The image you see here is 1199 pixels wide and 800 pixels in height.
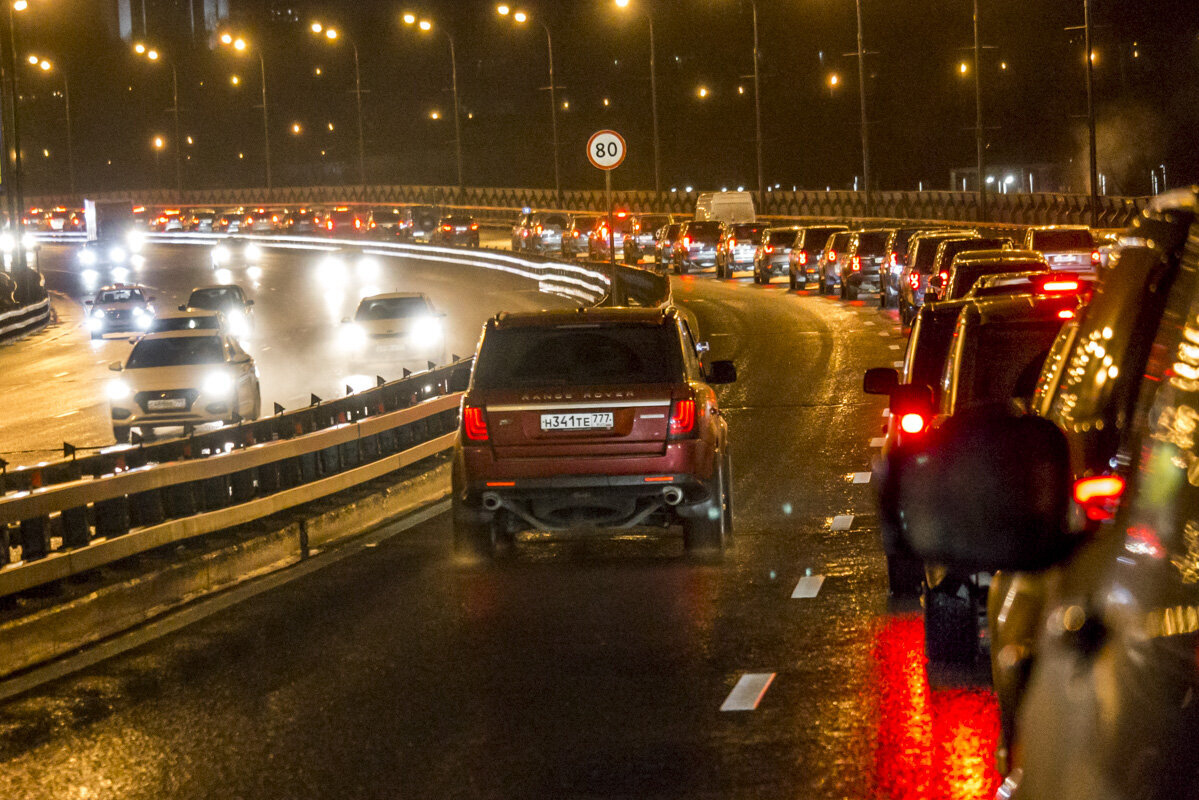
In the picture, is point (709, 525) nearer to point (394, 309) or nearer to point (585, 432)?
point (585, 432)

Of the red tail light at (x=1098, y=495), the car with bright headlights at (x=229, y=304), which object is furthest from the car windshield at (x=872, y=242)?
the red tail light at (x=1098, y=495)

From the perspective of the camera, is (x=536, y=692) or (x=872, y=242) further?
(x=872, y=242)

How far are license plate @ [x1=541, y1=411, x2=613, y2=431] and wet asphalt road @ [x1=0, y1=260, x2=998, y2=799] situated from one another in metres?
0.94

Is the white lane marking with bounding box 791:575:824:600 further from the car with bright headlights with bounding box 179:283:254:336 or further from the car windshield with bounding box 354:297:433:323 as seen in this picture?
the car with bright headlights with bounding box 179:283:254:336

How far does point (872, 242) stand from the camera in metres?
42.2

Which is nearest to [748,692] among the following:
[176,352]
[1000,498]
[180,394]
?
[1000,498]

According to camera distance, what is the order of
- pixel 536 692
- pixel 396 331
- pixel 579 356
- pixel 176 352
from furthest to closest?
pixel 396 331
pixel 176 352
pixel 579 356
pixel 536 692

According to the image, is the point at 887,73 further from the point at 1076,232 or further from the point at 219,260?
the point at 1076,232

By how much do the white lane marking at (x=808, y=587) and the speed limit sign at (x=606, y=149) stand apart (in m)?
12.5

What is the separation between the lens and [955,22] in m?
109

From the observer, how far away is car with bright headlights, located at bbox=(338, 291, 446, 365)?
33031mm

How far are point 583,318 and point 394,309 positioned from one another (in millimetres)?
22483

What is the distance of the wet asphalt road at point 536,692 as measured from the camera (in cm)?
657

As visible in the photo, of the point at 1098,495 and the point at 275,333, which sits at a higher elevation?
the point at 1098,495
